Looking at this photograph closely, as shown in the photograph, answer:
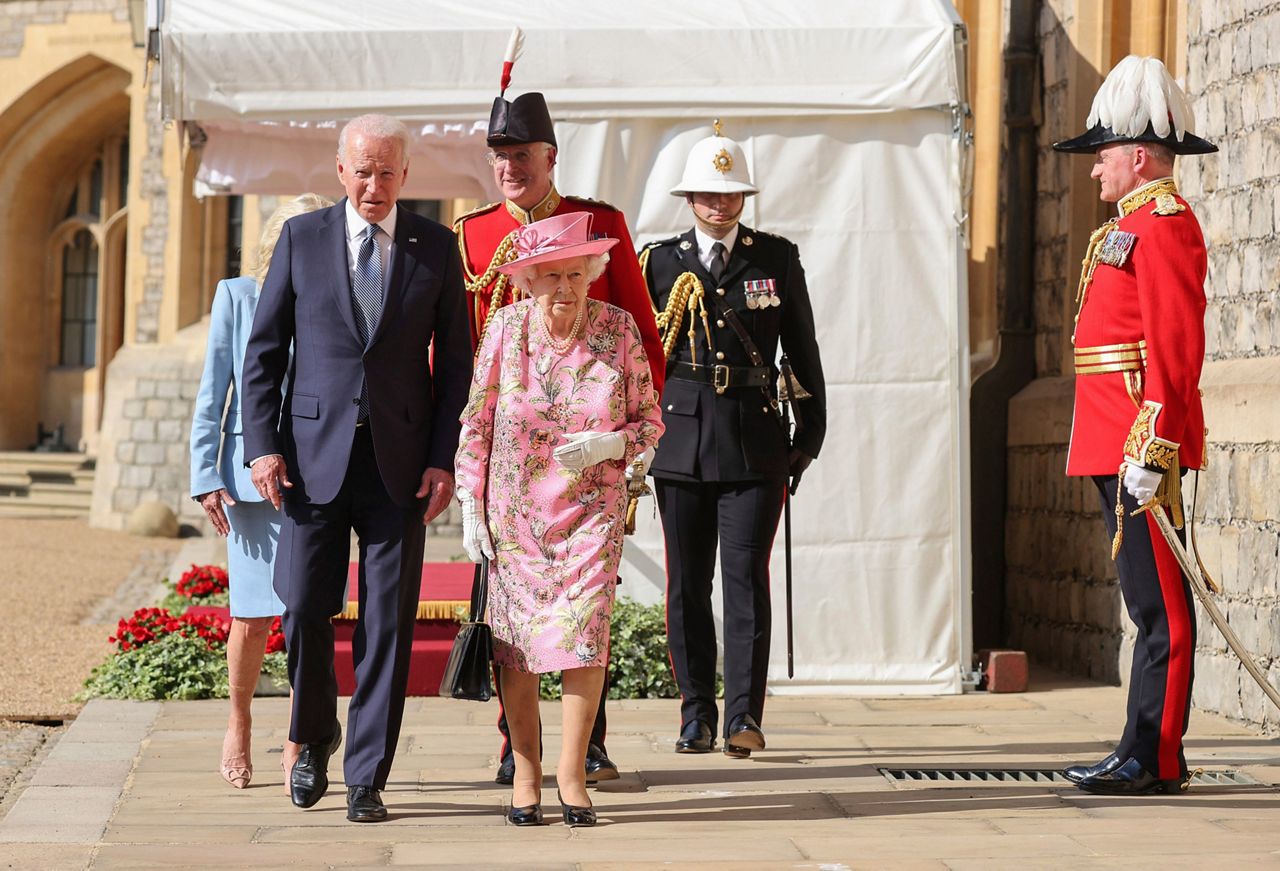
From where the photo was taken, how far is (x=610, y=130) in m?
7.12

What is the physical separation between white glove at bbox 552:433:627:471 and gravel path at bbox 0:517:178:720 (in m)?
3.26

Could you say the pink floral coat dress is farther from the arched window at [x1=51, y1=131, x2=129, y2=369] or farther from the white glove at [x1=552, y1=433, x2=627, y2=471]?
the arched window at [x1=51, y1=131, x2=129, y2=369]

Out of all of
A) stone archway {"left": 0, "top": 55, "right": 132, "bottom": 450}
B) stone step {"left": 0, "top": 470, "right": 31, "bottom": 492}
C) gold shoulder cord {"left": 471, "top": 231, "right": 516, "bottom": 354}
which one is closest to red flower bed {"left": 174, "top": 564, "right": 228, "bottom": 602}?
gold shoulder cord {"left": 471, "top": 231, "right": 516, "bottom": 354}

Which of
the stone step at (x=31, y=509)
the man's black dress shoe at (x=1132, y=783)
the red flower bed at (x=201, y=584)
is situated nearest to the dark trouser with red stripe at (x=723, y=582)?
the man's black dress shoe at (x=1132, y=783)

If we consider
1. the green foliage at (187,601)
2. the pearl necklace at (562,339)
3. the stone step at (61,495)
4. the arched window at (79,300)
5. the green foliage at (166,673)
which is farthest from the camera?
the arched window at (79,300)

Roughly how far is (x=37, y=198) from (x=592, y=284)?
19460 mm

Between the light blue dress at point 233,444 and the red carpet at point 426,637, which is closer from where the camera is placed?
the light blue dress at point 233,444

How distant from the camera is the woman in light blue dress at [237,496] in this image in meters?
5.24

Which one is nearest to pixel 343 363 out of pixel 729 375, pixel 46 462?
pixel 729 375

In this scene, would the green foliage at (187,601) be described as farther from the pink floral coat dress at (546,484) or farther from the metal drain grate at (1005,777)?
the pink floral coat dress at (546,484)

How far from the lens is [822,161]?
7.20 m

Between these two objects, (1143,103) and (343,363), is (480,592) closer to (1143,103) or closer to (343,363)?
(343,363)

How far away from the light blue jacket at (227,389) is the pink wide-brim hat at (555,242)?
3.58 feet

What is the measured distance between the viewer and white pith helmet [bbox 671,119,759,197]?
582 cm
